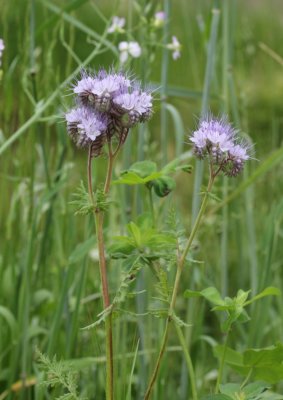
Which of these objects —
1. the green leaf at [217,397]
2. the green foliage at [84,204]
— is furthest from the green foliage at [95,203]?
the green leaf at [217,397]

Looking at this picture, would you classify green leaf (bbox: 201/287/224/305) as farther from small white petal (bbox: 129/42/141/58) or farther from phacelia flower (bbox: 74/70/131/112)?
small white petal (bbox: 129/42/141/58)

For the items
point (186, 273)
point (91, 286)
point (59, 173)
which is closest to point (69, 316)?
point (59, 173)

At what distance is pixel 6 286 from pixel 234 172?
3.06 ft

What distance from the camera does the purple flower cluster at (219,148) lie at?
3.00 feet

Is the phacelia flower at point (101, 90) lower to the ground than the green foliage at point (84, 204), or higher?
higher

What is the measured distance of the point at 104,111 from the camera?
0.90m

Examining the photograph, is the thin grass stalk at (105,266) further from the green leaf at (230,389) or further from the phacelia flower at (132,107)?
the green leaf at (230,389)

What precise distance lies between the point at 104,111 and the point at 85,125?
0.09ft

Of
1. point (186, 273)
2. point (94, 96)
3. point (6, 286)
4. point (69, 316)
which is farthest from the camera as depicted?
point (186, 273)

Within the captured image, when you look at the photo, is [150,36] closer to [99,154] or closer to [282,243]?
[99,154]

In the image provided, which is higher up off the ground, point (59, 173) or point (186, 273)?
point (59, 173)

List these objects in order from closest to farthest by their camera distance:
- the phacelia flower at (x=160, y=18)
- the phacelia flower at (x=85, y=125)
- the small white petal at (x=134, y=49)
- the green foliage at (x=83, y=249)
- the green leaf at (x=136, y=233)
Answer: the phacelia flower at (x=85, y=125) < the green leaf at (x=136, y=233) < the green foliage at (x=83, y=249) < the small white petal at (x=134, y=49) < the phacelia flower at (x=160, y=18)

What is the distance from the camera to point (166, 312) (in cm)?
95

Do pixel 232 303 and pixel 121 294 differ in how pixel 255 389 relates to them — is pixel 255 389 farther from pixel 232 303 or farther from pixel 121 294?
pixel 121 294
